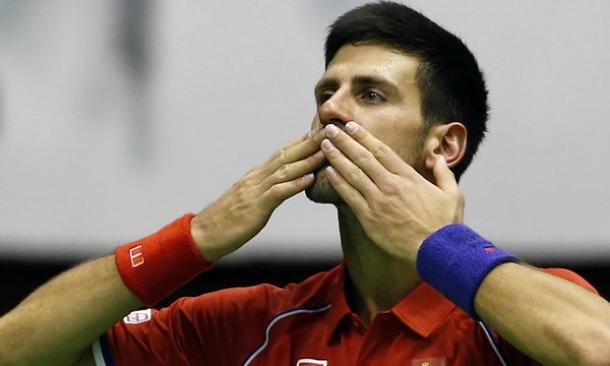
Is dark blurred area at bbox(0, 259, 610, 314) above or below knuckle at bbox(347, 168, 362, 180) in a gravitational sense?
below

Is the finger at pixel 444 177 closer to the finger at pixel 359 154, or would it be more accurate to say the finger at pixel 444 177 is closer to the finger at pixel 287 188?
the finger at pixel 359 154

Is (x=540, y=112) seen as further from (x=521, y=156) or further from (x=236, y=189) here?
(x=236, y=189)

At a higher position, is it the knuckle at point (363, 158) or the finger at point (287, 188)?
the knuckle at point (363, 158)

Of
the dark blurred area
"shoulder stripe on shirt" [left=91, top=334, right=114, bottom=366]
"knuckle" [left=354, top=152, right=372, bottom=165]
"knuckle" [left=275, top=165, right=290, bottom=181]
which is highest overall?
"knuckle" [left=354, top=152, right=372, bottom=165]

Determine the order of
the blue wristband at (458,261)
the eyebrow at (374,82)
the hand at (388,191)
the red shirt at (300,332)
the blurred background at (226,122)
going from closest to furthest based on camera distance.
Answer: the blue wristband at (458,261)
the hand at (388,191)
the red shirt at (300,332)
the eyebrow at (374,82)
the blurred background at (226,122)

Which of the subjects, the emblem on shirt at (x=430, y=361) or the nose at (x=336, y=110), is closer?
the emblem on shirt at (x=430, y=361)

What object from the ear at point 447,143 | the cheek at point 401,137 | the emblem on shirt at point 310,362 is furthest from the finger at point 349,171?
the emblem on shirt at point 310,362

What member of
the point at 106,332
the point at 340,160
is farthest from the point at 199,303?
the point at 340,160

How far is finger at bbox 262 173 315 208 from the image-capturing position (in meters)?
2.35

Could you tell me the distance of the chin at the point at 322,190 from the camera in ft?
7.73

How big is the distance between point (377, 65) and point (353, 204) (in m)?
0.33

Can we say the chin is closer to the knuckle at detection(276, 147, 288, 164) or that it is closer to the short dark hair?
the knuckle at detection(276, 147, 288, 164)

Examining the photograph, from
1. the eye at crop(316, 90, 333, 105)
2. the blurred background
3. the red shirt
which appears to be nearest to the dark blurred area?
Result: the blurred background

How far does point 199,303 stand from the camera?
8.41 feet
